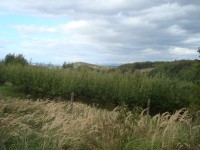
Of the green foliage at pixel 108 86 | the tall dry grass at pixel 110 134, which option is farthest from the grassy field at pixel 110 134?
the green foliage at pixel 108 86

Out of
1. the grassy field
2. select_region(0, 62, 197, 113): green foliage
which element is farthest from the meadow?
select_region(0, 62, 197, 113): green foliage

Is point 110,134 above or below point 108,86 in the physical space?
above

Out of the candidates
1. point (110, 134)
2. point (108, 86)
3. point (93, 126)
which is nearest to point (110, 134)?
point (110, 134)

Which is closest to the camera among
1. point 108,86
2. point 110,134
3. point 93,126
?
point 110,134

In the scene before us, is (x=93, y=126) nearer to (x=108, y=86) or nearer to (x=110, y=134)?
(x=110, y=134)

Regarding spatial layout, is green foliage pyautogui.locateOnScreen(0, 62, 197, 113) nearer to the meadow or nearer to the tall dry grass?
the meadow

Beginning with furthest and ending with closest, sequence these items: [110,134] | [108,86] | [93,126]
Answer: [108,86] < [93,126] < [110,134]

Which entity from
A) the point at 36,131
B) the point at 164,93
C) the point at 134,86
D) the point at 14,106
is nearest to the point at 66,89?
the point at 134,86

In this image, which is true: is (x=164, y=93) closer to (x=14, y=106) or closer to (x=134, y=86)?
(x=134, y=86)

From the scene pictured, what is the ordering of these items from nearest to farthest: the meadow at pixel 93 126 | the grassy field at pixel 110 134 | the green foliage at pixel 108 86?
the grassy field at pixel 110 134 < the meadow at pixel 93 126 < the green foliage at pixel 108 86

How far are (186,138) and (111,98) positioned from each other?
23.0 metres

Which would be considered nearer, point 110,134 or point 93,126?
point 110,134

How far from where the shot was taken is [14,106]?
11.5m

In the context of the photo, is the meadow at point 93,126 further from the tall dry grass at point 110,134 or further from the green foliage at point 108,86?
the green foliage at point 108,86
